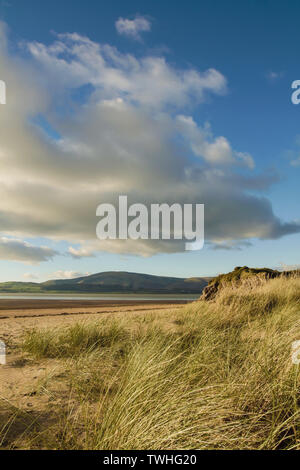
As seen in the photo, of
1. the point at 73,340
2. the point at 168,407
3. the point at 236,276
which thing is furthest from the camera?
the point at 236,276

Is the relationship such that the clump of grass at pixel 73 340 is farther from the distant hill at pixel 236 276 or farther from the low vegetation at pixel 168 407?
the distant hill at pixel 236 276

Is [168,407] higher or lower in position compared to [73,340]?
higher

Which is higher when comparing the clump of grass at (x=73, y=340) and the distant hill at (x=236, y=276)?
the distant hill at (x=236, y=276)

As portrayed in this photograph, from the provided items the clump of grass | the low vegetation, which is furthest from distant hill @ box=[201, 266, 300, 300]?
the low vegetation

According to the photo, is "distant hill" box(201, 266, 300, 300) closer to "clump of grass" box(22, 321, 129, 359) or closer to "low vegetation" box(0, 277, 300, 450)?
"clump of grass" box(22, 321, 129, 359)

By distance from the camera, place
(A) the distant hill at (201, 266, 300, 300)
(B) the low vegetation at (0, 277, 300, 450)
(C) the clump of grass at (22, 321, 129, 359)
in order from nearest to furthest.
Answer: (B) the low vegetation at (0, 277, 300, 450) < (C) the clump of grass at (22, 321, 129, 359) < (A) the distant hill at (201, 266, 300, 300)

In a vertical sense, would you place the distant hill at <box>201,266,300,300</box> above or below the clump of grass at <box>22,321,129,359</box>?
above

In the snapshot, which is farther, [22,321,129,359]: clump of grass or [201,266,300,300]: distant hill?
[201,266,300,300]: distant hill

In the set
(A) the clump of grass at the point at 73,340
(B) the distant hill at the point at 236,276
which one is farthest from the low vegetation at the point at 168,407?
(B) the distant hill at the point at 236,276

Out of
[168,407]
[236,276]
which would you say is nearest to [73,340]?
[168,407]

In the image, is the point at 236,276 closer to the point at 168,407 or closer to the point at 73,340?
the point at 73,340

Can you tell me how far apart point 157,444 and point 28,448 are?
112 cm
